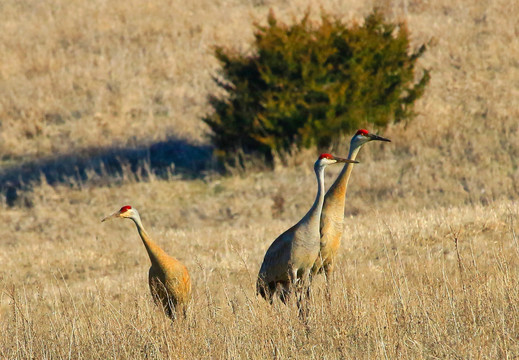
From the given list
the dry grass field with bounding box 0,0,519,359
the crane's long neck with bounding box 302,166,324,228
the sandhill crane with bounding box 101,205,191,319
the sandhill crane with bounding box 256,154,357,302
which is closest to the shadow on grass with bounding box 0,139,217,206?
the dry grass field with bounding box 0,0,519,359

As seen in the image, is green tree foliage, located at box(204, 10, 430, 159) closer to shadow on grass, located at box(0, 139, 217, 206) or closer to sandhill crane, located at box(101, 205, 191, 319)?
shadow on grass, located at box(0, 139, 217, 206)

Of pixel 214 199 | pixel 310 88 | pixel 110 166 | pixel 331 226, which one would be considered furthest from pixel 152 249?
pixel 110 166

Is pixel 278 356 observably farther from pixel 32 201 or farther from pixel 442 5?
pixel 442 5

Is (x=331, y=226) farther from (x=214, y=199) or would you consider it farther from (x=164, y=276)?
(x=214, y=199)

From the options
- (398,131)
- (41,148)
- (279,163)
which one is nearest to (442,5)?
(398,131)

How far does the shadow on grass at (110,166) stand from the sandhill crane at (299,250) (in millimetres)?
9939

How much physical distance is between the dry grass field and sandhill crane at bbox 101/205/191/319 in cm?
18

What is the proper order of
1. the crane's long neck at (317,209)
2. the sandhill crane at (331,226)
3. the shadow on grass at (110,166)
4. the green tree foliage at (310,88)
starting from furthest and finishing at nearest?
the shadow on grass at (110,166) → the green tree foliage at (310,88) → the sandhill crane at (331,226) → the crane's long neck at (317,209)

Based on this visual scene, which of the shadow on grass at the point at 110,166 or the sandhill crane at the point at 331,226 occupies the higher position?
the sandhill crane at the point at 331,226

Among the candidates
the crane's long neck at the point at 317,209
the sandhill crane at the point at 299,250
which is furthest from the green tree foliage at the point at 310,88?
the crane's long neck at the point at 317,209

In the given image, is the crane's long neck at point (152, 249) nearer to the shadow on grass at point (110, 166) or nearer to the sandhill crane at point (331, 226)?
the sandhill crane at point (331, 226)

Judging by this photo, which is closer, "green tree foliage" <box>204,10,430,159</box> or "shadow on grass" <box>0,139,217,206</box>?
"green tree foliage" <box>204,10,430,159</box>

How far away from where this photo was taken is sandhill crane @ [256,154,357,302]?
6.66 metres

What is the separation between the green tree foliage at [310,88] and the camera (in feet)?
52.7
